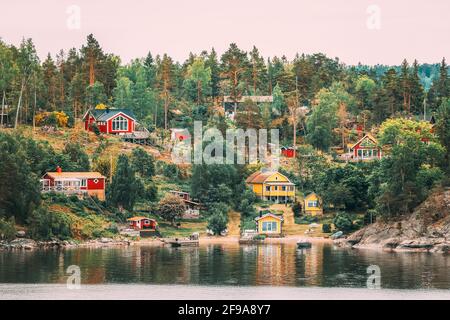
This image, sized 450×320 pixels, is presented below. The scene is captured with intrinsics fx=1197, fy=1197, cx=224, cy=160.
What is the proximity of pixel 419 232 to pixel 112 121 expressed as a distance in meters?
47.5

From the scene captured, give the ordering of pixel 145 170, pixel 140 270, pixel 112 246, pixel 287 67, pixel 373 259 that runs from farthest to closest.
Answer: pixel 287 67 → pixel 145 170 → pixel 112 246 → pixel 373 259 → pixel 140 270

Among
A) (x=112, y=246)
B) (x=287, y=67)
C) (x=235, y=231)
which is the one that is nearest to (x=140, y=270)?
(x=112, y=246)

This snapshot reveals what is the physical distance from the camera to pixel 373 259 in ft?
359

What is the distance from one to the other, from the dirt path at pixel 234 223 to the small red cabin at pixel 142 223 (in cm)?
851

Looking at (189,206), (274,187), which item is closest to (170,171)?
(189,206)

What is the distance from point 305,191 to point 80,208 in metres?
28.0

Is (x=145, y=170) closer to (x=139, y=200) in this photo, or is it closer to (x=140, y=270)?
(x=139, y=200)

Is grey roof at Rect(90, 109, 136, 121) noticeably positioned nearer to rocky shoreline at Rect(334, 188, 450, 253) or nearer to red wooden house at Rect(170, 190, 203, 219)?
red wooden house at Rect(170, 190, 203, 219)

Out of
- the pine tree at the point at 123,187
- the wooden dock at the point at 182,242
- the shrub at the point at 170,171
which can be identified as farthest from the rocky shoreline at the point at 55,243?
the shrub at the point at 170,171

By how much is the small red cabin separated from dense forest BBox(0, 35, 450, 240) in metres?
2.55

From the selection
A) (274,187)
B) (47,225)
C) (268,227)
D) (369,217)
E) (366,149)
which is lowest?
(268,227)

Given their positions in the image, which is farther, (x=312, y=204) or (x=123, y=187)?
(x=312, y=204)

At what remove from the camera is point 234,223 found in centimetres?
13000

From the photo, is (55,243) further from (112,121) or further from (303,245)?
(112,121)
